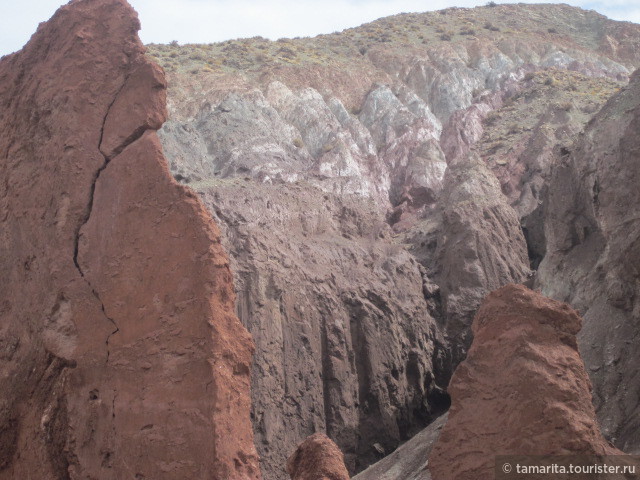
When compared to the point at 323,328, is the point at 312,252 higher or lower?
higher

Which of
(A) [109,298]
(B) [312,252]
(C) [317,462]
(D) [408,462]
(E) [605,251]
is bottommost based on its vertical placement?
(D) [408,462]

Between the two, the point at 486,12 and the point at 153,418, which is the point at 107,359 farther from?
the point at 486,12

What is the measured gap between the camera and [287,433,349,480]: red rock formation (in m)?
16.0

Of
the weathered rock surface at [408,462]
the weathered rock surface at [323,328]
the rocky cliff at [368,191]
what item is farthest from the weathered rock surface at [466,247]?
the weathered rock surface at [408,462]

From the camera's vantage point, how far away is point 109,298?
10438mm

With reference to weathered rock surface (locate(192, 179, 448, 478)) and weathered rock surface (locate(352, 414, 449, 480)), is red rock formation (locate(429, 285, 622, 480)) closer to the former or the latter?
weathered rock surface (locate(352, 414, 449, 480))

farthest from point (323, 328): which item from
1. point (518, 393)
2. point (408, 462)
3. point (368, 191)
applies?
point (518, 393)

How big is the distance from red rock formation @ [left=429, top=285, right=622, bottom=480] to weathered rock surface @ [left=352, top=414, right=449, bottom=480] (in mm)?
9145

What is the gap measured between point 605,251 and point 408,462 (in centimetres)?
868

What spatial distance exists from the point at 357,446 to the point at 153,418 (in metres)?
20.5

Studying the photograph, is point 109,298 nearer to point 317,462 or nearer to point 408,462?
point 317,462

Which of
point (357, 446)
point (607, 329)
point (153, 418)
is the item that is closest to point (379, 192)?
point (357, 446)

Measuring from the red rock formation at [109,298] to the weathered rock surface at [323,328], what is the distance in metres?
16.7

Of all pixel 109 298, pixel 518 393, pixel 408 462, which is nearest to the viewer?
A: pixel 109 298
